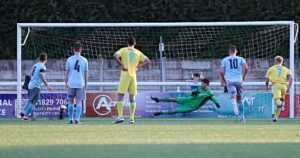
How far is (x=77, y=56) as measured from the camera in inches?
920

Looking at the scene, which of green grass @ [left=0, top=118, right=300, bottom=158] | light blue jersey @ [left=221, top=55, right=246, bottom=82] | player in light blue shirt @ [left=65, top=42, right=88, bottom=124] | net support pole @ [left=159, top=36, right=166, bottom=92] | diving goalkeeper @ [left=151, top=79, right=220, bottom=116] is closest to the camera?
green grass @ [left=0, top=118, right=300, bottom=158]

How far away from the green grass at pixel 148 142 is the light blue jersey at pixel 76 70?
10.6ft

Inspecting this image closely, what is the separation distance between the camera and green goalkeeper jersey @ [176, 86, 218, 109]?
28359mm

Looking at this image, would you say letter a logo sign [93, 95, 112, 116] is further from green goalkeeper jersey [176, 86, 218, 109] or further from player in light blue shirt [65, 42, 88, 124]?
player in light blue shirt [65, 42, 88, 124]

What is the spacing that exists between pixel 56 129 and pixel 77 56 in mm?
3956

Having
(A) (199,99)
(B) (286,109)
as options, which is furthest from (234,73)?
(B) (286,109)

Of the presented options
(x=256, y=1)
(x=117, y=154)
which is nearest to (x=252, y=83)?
(x=256, y=1)

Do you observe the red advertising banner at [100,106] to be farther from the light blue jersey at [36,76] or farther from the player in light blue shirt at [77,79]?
the player in light blue shirt at [77,79]

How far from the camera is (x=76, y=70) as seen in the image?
23.3 metres

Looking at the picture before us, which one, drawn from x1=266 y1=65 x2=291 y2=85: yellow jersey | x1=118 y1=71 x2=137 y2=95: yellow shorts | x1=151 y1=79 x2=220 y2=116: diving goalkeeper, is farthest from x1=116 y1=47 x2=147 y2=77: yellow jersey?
x1=151 y1=79 x2=220 y2=116: diving goalkeeper

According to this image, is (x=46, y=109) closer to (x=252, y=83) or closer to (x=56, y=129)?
(x=252, y=83)

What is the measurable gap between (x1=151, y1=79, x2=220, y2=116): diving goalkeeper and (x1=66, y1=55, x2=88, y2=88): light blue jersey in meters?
5.70

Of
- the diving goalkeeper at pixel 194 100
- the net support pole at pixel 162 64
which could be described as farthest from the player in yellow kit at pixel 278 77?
the net support pole at pixel 162 64

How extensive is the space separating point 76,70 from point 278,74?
226 inches
